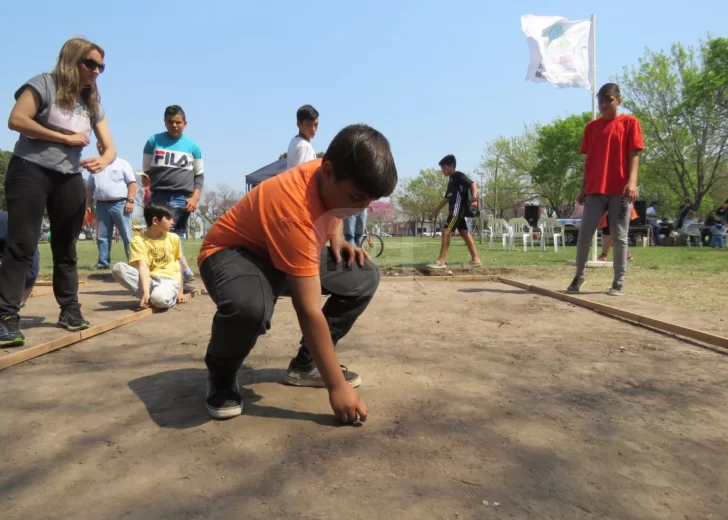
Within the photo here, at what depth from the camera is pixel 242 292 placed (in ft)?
7.21

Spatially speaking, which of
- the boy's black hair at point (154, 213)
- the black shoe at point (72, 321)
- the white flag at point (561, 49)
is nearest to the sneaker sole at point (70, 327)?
the black shoe at point (72, 321)

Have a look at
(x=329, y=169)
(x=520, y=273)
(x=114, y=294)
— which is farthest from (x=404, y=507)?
(x=520, y=273)

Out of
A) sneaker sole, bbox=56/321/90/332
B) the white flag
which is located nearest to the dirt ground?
sneaker sole, bbox=56/321/90/332

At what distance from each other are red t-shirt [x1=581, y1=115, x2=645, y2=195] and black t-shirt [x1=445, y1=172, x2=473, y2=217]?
3.45m

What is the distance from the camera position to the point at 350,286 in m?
2.61

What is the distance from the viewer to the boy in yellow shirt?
4.93m

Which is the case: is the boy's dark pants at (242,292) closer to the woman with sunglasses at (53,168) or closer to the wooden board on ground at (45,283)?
the woman with sunglasses at (53,168)

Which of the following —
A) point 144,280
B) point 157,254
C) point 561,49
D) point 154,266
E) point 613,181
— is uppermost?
point 561,49

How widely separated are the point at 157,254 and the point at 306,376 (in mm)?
3022

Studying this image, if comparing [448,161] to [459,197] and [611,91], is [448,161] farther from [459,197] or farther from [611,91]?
[611,91]

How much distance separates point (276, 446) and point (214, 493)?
37 cm

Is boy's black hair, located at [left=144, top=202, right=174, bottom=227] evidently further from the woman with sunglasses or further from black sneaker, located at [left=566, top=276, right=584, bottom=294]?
black sneaker, located at [left=566, top=276, right=584, bottom=294]

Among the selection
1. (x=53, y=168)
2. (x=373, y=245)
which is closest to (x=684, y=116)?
(x=373, y=245)

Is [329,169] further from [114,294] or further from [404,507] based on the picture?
[114,294]
